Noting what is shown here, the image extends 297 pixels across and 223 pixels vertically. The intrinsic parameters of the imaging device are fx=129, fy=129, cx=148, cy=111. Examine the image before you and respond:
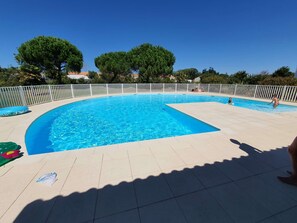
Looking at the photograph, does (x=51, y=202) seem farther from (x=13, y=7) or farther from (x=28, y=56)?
(x=28, y=56)

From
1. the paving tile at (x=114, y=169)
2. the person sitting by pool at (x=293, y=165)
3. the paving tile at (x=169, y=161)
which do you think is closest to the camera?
the person sitting by pool at (x=293, y=165)

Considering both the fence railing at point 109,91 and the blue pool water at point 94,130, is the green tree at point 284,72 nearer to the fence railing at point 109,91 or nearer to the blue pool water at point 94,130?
the fence railing at point 109,91

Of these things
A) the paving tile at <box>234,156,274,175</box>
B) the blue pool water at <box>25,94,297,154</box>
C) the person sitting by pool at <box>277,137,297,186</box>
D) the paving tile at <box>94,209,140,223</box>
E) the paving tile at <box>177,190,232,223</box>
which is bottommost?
the blue pool water at <box>25,94,297,154</box>

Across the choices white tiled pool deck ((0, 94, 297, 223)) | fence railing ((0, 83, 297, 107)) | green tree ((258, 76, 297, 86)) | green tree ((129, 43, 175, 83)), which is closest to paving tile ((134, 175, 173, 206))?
white tiled pool deck ((0, 94, 297, 223))

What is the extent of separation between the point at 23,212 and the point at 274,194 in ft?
10.6

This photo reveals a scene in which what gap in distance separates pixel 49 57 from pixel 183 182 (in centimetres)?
1723

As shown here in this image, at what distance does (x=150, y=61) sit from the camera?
19672mm

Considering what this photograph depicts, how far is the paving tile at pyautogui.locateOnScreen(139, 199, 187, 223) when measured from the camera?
142cm

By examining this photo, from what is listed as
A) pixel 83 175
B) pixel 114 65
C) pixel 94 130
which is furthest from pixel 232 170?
pixel 114 65

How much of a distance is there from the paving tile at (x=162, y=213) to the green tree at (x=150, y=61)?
19590mm

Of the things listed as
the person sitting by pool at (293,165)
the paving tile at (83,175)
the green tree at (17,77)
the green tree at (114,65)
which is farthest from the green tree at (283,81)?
the green tree at (17,77)

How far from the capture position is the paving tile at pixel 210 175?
1.98 meters

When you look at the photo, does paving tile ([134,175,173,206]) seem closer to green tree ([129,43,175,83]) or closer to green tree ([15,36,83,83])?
green tree ([15,36,83,83])

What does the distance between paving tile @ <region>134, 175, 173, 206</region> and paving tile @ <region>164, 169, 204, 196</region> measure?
0.10m
